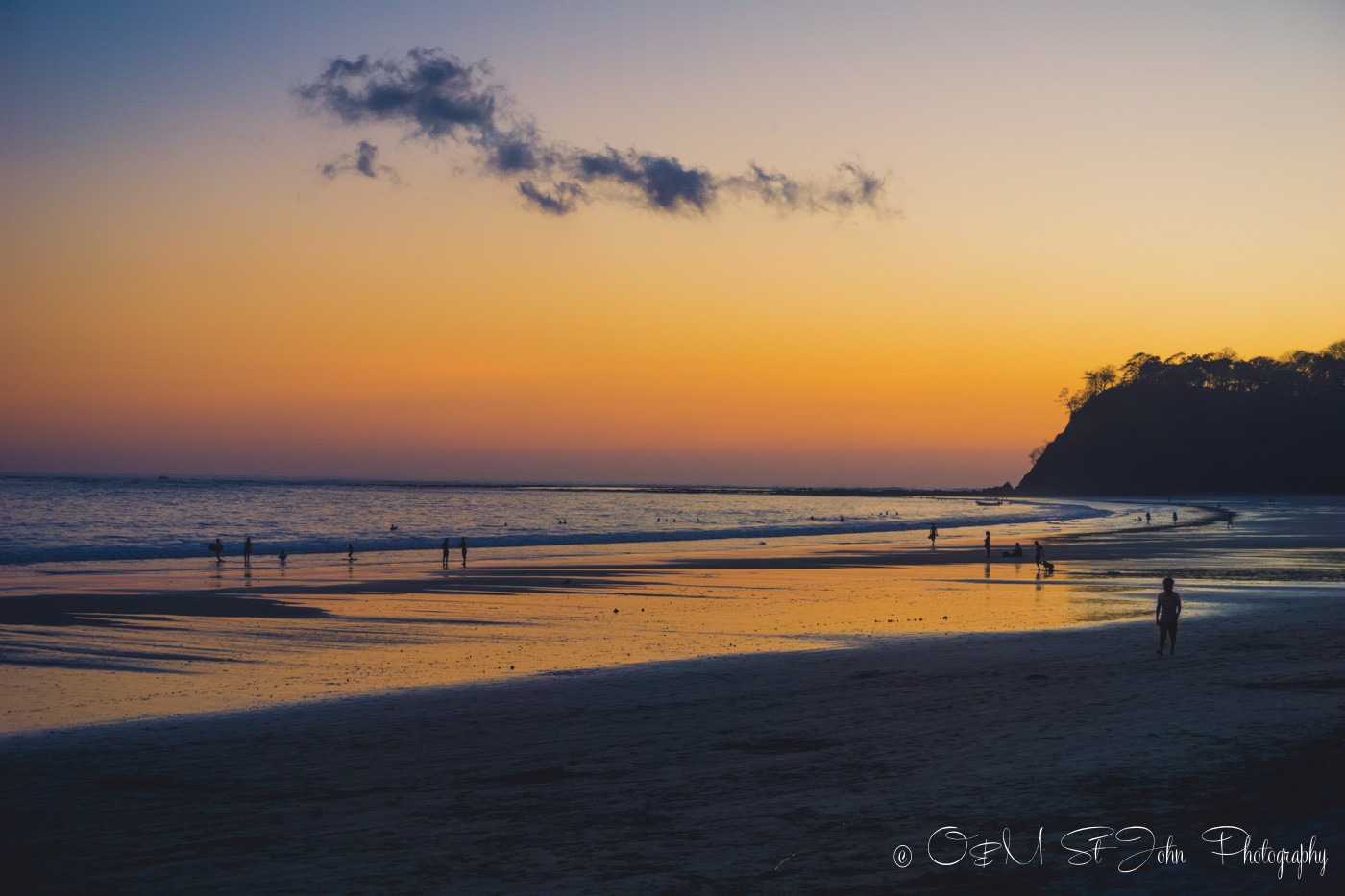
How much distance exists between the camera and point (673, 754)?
12.3 metres

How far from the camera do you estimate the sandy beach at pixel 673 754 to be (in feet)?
27.2

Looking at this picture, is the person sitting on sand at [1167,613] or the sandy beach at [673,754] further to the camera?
the person sitting on sand at [1167,613]

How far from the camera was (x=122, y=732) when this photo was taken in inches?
546

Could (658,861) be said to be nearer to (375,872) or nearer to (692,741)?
(375,872)

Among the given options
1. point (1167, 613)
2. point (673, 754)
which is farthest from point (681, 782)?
point (1167, 613)

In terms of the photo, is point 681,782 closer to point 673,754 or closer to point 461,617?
point 673,754

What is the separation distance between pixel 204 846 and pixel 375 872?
1908 millimetres

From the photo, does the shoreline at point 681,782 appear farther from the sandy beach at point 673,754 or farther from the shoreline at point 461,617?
the shoreline at point 461,617

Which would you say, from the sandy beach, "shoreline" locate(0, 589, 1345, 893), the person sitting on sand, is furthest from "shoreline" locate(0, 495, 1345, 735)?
the person sitting on sand

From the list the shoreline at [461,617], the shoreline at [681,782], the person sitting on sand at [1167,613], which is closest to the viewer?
the shoreline at [681,782]

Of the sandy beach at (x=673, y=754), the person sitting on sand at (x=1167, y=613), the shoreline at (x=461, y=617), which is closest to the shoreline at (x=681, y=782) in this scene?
the sandy beach at (x=673, y=754)

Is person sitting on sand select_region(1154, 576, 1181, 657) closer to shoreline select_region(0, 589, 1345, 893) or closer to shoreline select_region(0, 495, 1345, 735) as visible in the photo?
shoreline select_region(0, 589, 1345, 893)

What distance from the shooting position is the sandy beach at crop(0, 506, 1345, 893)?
8.30 m

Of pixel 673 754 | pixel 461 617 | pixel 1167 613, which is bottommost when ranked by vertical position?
pixel 461 617
